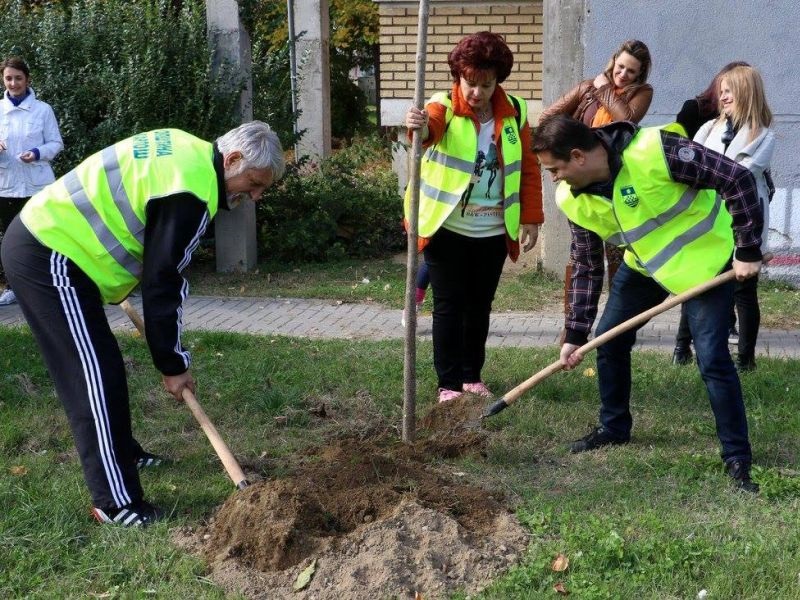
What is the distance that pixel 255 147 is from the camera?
3.73 metres

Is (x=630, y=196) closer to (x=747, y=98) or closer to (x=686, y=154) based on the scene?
(x=686, y=154)

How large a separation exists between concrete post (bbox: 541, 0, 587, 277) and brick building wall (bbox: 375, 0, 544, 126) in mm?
2553

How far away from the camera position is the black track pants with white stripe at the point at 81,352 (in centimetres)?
378

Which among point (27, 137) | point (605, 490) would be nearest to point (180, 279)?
point (605, 490)

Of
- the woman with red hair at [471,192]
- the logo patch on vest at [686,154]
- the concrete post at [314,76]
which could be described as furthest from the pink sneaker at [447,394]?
the concrete post at [314,76]

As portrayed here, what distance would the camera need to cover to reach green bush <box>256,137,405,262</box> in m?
9.62

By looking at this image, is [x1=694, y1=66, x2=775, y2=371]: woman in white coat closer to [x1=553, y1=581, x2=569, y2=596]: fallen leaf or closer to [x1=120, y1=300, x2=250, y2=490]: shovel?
[x1=553, y1=581, x2=569, y2=596]: fallen leaf

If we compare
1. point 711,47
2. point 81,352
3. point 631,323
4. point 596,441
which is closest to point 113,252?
point 81,352

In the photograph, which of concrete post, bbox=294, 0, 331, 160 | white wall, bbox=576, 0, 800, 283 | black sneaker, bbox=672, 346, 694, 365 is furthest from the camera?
concrete post, bbox=294, 0, 331, 160

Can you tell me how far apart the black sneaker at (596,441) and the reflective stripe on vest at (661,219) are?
3.03 feet

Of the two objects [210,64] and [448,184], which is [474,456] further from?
→ [210,64]

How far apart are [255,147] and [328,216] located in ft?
19.6

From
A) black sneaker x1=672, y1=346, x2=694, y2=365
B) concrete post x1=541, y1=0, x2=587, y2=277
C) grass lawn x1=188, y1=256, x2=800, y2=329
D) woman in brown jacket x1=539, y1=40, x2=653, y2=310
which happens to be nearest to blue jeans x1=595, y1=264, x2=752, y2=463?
woman in brown jacket x1=539, y1=40, x2=653, y2=310

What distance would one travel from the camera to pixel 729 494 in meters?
4.16
